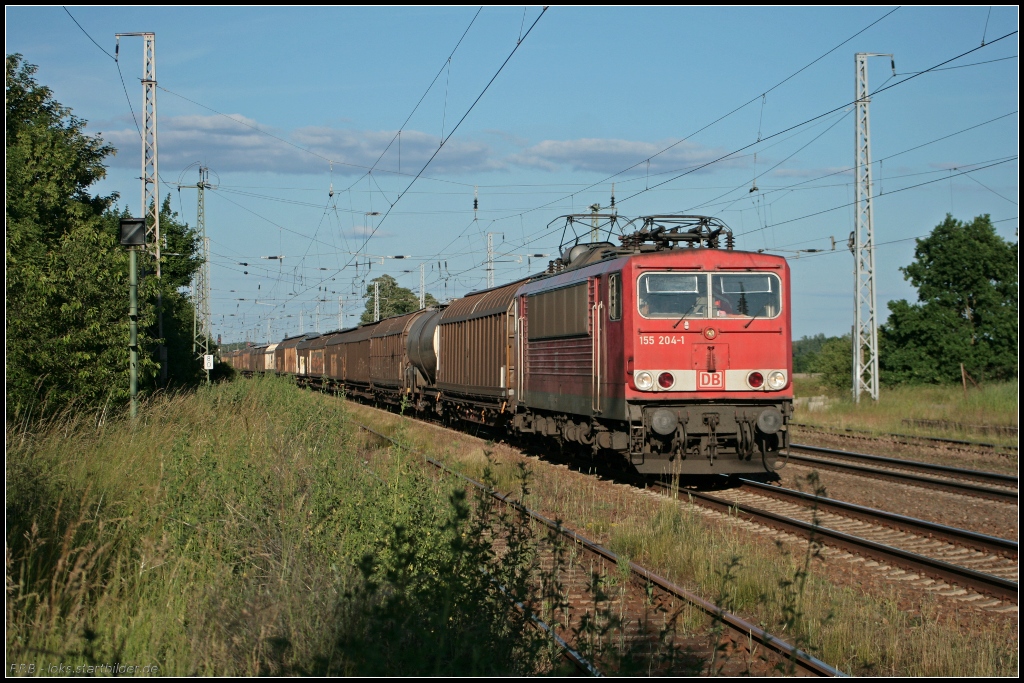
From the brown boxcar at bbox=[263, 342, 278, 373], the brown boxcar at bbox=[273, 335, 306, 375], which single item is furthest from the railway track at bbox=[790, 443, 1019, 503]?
the brown boxcar at bbox=[263, 342, 278, 373]

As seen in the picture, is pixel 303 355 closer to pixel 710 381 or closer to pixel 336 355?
pixel 336 355

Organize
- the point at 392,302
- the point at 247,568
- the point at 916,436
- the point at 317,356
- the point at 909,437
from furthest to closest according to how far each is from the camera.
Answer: the point at 392,302 → the point at 317,356 → the point at 916,436 → the point at 909,437 → the point at 247,568

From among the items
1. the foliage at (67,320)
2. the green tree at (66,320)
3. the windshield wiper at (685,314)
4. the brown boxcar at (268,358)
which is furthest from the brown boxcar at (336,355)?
the windshield wiper at (685,314)

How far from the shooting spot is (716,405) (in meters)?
12.9

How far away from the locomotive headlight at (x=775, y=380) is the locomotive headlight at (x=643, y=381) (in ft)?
6.07

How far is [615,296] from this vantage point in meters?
13.2

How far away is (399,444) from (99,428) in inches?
208

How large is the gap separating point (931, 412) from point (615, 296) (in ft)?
54.9

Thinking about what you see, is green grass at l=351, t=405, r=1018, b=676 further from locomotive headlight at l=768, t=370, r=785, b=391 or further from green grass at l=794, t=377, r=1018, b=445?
green grass at l=794, t=377, r=1018, b=445

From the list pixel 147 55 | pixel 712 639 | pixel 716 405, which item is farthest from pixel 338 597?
pixel 147 55

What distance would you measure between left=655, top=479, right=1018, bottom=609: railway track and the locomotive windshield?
2.69 m

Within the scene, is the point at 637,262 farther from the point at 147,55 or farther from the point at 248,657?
the point at 147,55

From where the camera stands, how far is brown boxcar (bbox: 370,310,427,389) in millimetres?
31266

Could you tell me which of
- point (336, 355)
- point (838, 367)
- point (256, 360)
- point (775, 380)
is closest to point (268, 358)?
point (256, 360)
